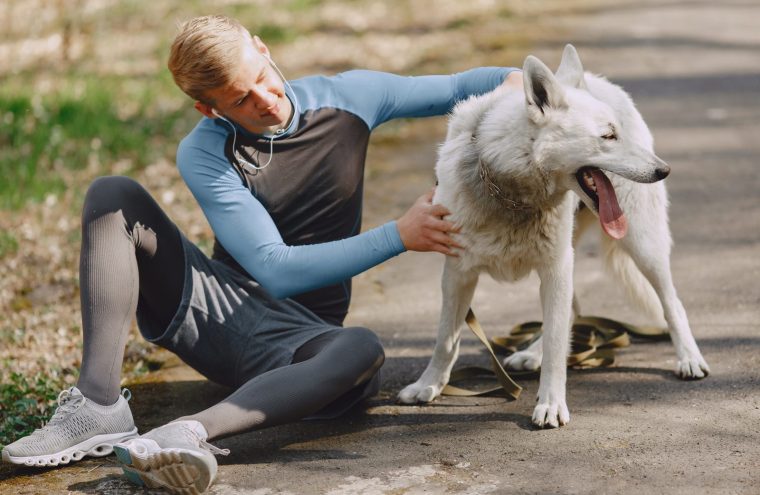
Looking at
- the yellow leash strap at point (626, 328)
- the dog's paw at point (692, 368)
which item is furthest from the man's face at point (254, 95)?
the dog's paw at point (692, 368)

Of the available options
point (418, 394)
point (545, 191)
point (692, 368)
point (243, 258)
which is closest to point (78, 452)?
point (243, 258)

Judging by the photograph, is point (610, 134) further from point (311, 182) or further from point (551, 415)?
point (311, 182)

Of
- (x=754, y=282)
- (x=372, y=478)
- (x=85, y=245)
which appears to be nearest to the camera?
(x=372, y=478)

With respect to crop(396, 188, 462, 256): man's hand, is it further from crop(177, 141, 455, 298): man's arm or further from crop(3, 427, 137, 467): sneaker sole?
crop(3, 427, 137, 467): sneaker sole

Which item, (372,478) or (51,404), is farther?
(51,404)

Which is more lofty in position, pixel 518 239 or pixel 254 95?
pixel 254 95

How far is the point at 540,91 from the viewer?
3090mm

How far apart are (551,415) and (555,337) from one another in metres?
0.29

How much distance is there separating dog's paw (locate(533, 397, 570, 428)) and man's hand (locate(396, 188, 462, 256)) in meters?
0.70

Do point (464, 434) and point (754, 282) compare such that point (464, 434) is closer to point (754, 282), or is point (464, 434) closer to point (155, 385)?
point (155, 385)

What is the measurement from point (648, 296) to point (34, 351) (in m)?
2.87

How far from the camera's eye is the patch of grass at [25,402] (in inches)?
140

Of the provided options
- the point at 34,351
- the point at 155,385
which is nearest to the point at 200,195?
the point at 155,385

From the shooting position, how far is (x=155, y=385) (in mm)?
4039
